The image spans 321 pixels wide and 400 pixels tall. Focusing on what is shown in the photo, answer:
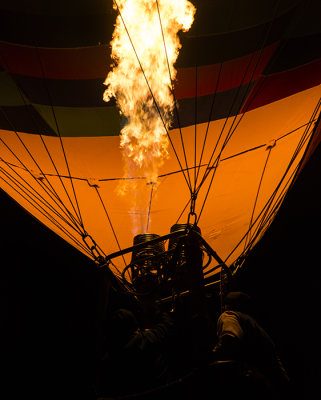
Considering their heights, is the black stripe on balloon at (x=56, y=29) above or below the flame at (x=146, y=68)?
above

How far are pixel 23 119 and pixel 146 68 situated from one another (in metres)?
0.93

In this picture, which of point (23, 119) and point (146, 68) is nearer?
point (146, 68)

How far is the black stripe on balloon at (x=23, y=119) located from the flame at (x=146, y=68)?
496 mm

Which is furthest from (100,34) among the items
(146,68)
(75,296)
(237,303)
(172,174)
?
(75,296)

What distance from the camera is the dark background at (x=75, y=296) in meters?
2.32

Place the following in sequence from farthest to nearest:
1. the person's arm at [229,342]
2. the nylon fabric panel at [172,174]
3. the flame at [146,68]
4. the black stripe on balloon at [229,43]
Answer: the nylon fabric panel at [172,174]
the black stripe on balloon at [229,43]
the flame at [146,68]
the person's arm at [229,342]

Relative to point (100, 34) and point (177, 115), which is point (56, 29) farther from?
point (177, 115)

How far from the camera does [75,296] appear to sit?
2.97m

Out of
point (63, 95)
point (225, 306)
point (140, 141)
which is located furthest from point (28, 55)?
point (225, 306)

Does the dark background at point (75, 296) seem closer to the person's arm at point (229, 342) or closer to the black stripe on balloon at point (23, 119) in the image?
the black stripe on balloon at point (23, 119)

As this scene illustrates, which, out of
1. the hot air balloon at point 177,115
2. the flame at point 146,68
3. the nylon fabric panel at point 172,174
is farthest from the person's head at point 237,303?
the flame at point 146,68

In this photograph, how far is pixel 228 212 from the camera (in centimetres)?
246

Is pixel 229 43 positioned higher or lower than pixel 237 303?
higher

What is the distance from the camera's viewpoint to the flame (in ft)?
6.32
